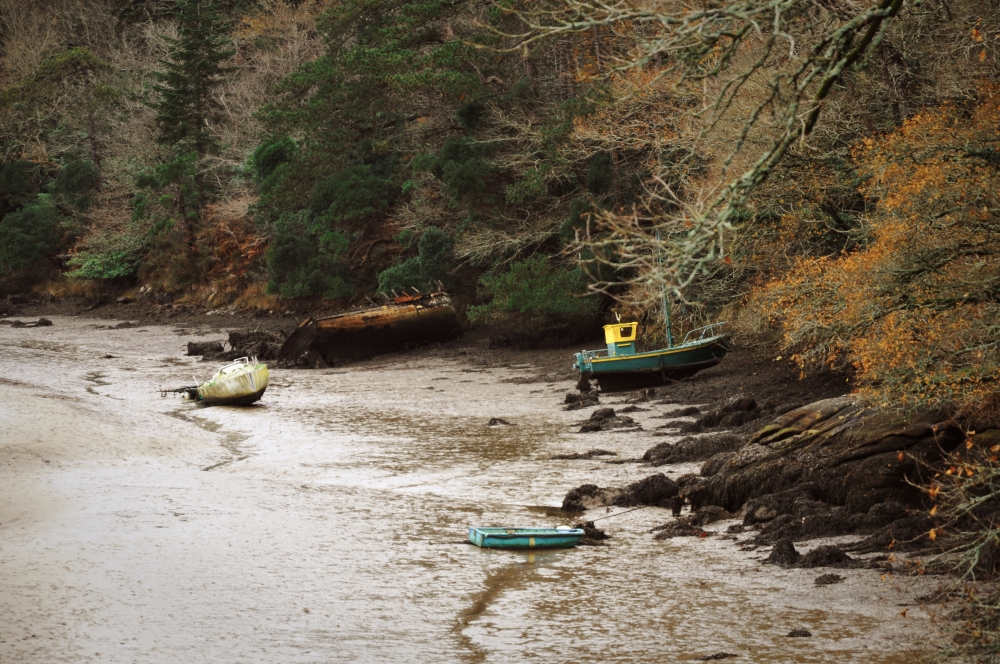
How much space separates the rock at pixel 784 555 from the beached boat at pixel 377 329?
26.2 m

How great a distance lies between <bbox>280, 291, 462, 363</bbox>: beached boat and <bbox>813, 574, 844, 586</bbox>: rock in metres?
27.2

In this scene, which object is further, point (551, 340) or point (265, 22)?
point (265, 22)

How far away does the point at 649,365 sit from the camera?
2728 cm

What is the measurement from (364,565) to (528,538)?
188 centimetres

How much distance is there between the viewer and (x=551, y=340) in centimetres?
3609

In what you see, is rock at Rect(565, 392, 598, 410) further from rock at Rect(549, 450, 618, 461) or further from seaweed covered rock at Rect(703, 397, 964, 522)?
seaweed covered rock at Rect(703, 397, 964, 522)

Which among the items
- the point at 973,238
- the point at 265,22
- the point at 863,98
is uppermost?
the point at 265,22

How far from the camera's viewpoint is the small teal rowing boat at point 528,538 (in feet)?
42.8

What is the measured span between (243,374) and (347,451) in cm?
817

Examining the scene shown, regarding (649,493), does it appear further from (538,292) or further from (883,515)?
(538,292)

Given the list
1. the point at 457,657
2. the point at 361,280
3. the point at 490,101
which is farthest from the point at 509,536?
the point at 361,280

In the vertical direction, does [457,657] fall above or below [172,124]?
below

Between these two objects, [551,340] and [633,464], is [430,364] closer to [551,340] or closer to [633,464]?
[551,340]

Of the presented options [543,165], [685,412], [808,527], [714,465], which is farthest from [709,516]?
[543,165]
